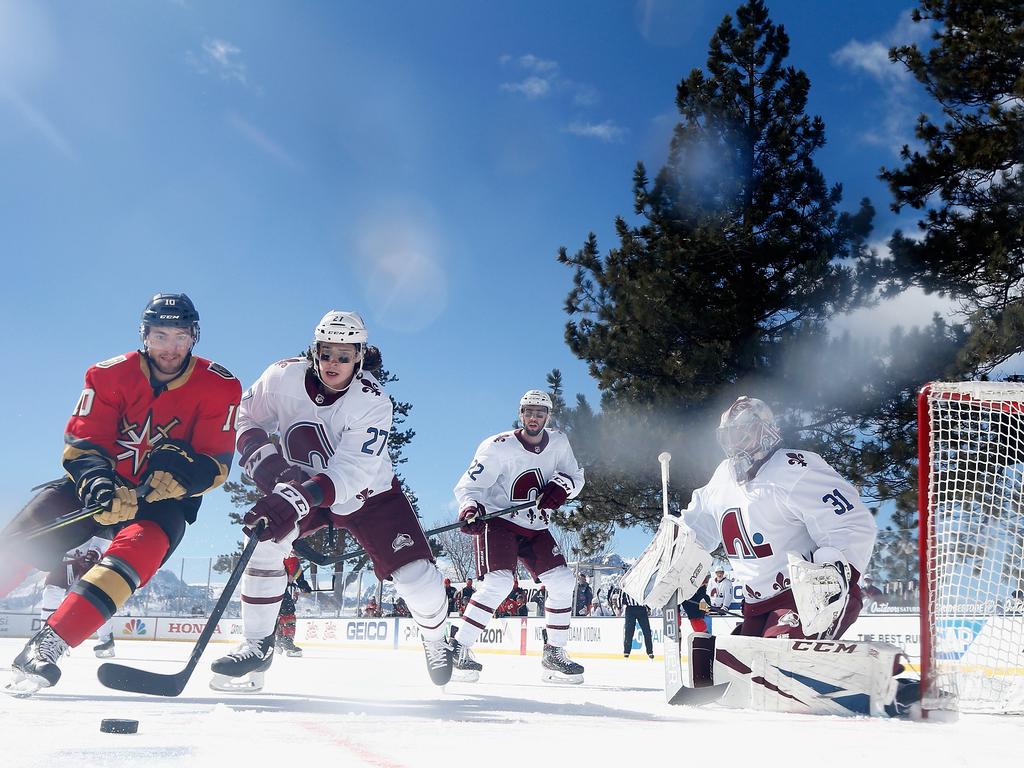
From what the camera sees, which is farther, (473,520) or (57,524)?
(473,520)

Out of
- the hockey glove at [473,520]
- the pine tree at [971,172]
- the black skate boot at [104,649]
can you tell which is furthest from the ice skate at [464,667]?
the pine tree at [971,172]

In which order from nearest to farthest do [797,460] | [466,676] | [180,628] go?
[797,460], [466,676], [180,628]

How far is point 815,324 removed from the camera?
655 inches

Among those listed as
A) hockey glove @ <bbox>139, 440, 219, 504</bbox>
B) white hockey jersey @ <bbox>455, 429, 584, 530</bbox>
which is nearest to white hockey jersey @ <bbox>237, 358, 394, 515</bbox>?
hockey glove @ <bbox>139, 440, 219, 504</bbox>

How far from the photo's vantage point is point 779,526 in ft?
12.5

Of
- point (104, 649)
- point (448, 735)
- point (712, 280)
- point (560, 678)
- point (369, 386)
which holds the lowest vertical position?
point (104, 649)

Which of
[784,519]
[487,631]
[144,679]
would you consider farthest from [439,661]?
[487,631]

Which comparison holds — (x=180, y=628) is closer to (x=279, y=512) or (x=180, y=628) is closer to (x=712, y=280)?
(x=712, y=280)

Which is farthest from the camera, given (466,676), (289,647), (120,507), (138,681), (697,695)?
(289,647)

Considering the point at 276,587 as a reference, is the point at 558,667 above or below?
below

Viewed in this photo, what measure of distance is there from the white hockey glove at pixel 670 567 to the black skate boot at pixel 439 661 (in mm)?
918

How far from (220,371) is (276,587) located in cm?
103

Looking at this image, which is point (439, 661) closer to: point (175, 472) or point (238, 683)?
point (238, 683)

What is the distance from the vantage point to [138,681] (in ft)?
9.77
